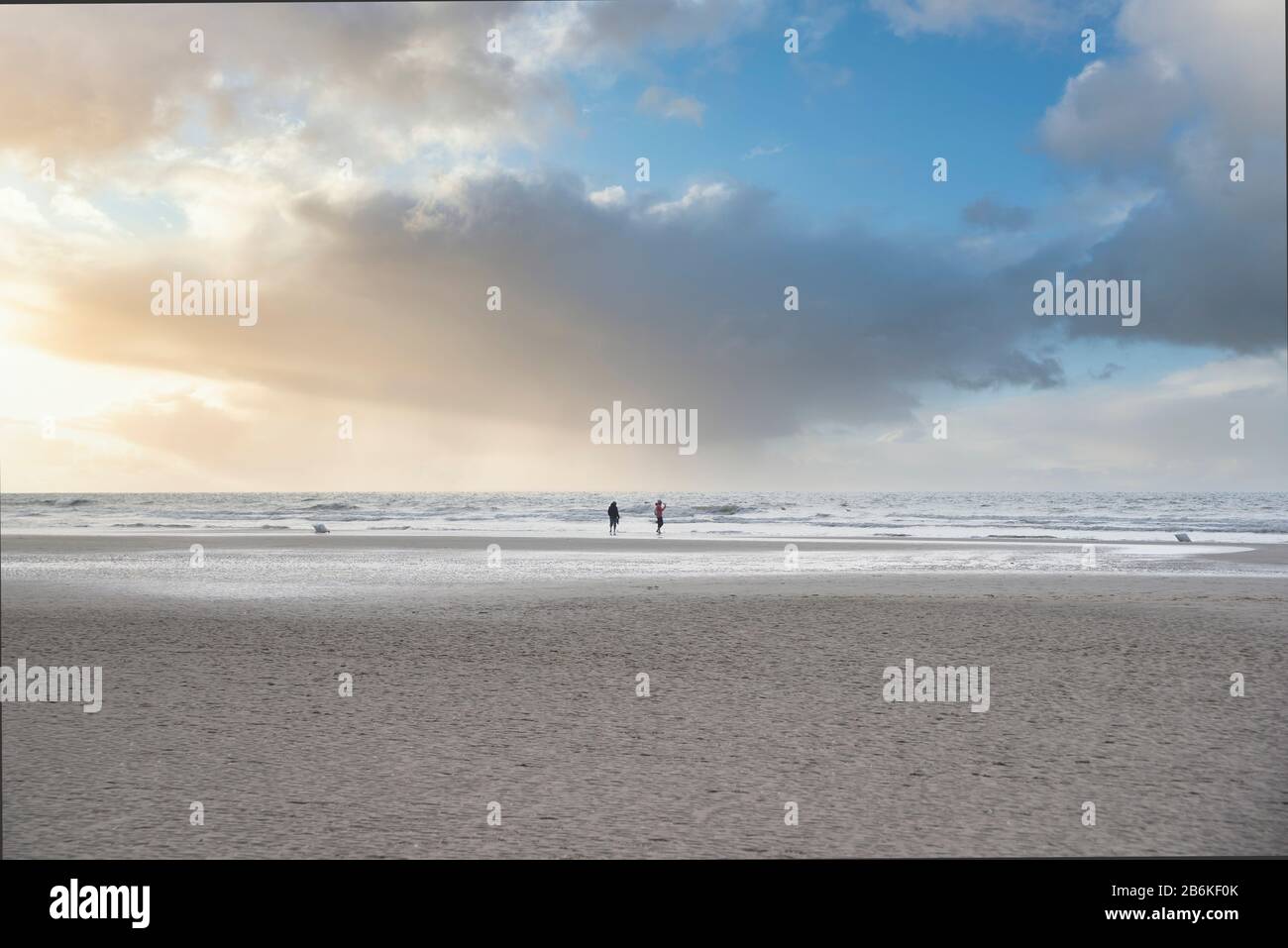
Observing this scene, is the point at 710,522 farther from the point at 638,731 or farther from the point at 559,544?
the point at 638,731

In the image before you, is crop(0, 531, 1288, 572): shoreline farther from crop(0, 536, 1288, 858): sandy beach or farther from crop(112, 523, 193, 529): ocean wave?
crop(0, 536, 1288, 858): sandy beach

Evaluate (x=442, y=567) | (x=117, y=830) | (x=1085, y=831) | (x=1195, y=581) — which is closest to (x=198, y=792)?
(x=117, y=830)

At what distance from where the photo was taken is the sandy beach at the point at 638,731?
623 centimetres

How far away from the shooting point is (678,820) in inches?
253

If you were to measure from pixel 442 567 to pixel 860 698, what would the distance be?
1868cm

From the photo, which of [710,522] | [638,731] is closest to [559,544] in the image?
[710,522]

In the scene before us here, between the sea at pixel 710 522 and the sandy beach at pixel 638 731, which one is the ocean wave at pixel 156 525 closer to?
the sea at pixel 710 522

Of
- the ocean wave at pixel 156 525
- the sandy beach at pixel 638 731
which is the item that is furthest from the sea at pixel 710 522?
the sandy beach at pixel 638 731

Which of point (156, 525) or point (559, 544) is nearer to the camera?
point (559, 544)

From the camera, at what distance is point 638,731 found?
891 centimetres

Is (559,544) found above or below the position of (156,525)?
below

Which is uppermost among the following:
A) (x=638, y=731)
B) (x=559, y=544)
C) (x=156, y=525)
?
(x=156, y=525)

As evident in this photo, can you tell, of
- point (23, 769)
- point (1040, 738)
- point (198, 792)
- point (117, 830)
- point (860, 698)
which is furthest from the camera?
point (860, 698)
